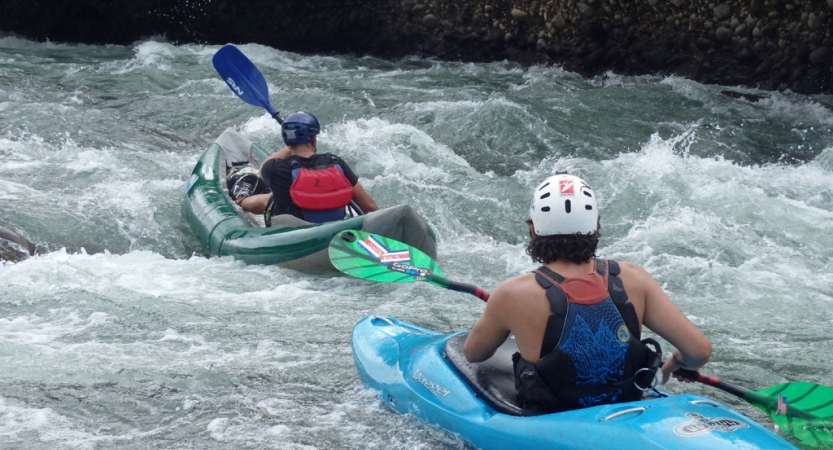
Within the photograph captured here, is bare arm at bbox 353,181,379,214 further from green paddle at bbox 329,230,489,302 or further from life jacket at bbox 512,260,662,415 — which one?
life jacket at bbox 512,260,662,415

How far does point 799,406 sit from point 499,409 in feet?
3.24

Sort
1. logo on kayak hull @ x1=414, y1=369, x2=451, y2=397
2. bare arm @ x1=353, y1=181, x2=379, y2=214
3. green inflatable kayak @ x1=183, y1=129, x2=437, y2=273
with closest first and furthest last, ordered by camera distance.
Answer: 1. logo on kayak hull @ x1=414, y1=369, x2=451, y2=397
2. green inflatable kayak @ x1=183, y1=129, x2=437, y2=273
3. bare arm @ x1=353, y1=181, x2=379, y2=214

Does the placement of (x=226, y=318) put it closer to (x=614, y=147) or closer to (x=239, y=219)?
(x=239, y=219)

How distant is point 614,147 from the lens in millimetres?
8695

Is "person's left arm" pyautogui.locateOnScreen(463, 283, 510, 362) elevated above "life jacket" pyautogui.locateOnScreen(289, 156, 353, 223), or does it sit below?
above

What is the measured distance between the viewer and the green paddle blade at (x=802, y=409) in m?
3.06

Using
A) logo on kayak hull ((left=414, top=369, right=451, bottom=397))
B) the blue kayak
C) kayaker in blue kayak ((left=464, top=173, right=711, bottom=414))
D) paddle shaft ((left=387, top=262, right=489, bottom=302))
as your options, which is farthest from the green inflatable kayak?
kayaker in blue kayak ((left=464, top=173, right=711, bottom=414))

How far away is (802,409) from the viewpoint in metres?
3.09

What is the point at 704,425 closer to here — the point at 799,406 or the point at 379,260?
the point at 799,406

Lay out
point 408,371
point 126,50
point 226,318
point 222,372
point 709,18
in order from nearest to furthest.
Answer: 1. point 408,371
2. point 222,372
3. point 226,318
4. point 709,18
5. point 126,50

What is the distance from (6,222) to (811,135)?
277 inches

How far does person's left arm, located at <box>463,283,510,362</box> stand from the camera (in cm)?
283

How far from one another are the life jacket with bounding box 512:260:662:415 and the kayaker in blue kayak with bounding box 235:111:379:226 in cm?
300

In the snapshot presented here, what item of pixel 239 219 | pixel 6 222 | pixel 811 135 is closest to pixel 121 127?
pixel 6 222
